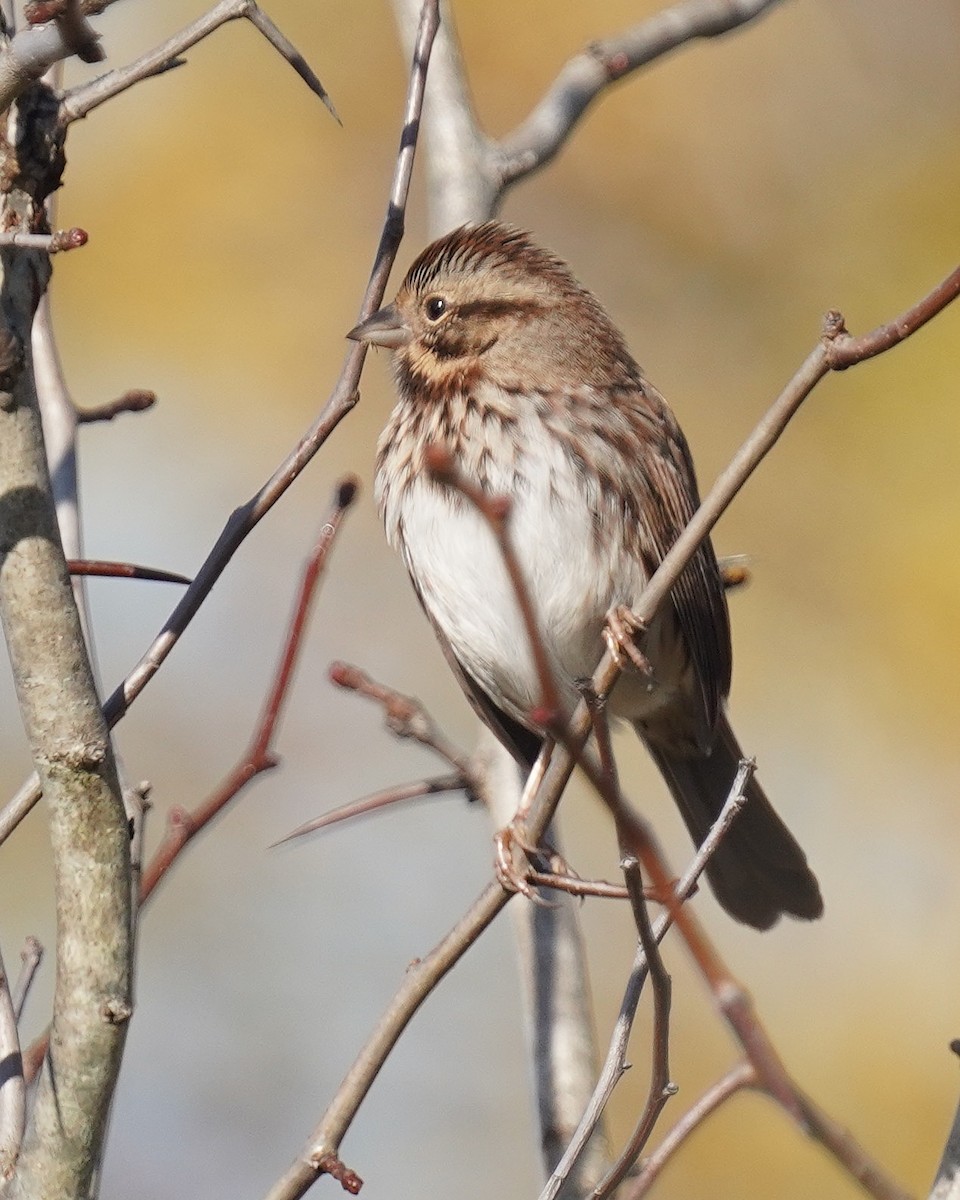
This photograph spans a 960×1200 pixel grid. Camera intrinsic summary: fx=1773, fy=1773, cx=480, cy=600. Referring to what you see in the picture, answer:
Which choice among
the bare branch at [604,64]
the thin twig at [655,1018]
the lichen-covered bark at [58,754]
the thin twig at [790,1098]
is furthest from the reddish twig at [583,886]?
the bare branch at [604,64]

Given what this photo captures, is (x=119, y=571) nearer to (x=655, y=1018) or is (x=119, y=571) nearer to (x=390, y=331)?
(x=655, y=1018)

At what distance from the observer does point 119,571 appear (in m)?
2.51

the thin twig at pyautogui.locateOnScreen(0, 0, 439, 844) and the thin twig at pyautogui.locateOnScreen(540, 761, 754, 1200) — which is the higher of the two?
the thin twig at pyautogui.locateOnScreen(0, 0, 439, 844)

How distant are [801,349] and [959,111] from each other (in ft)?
4.63

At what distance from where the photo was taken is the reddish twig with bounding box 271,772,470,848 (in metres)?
2.93

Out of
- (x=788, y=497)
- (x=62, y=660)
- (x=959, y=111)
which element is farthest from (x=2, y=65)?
(x=959, y=111)

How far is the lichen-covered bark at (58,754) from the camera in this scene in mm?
2227

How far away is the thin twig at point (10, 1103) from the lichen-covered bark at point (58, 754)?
0.06m

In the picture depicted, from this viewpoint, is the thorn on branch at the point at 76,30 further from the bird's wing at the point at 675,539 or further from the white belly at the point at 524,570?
the bird's wing at the point at 675,539

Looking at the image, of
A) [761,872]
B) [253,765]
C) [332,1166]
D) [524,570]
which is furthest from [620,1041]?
[761,872]

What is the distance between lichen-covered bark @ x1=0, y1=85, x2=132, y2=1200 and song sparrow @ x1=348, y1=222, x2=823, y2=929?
5.02 ft

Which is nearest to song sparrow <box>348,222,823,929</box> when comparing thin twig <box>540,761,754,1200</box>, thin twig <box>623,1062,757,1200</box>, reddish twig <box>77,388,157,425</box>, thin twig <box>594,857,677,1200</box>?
reddish twig <box>77,388,157,425</box>

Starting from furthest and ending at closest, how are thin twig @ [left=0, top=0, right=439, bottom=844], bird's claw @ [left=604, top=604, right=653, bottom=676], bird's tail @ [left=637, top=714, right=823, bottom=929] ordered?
bird's tail @ [left=637, top=714, right=823, bottom=929] < bird's claw @ [left=604, top=604, right=653, bottom=676] < thin twig @ [left=0, top=0, right=439, bottom=844]

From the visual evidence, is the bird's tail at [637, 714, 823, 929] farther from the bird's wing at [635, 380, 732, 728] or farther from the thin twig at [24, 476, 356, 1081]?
the thin twig at [24, 476, 356, 1081]
